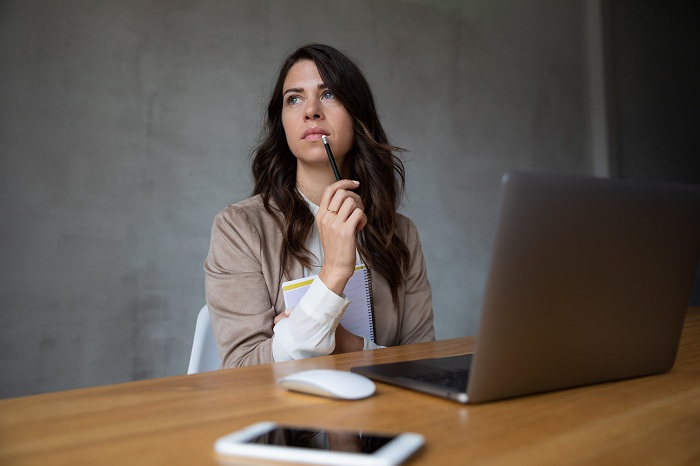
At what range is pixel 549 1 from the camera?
14.4 feet

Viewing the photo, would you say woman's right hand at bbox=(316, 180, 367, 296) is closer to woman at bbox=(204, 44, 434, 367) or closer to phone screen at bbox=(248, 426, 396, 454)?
woman at bbox=(204, 44, 434, 367)

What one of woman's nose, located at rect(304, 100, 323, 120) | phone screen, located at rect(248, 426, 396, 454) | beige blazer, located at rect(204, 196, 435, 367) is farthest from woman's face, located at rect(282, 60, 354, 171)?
phone screen, located at rect(248, 426, 396, 454)

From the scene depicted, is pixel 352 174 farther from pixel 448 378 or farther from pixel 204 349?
pixel 448 378

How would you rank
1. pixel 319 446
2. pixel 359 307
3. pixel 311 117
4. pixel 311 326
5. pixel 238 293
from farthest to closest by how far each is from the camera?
pixel 311 117
pixel 359 307
pixel 238 293
pixel 311 326
pixel 319 446

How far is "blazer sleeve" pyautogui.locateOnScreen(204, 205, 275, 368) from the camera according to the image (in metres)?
1.28

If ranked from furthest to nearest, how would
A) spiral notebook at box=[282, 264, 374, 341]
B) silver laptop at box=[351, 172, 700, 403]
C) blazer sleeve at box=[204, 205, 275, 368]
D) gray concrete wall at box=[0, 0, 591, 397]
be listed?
gray concrete wall at box=[0, 0, 591, 397], spiral notebook at box=[282, 264, 374, 341], blazer sleeve at box=[204, 205, 275, 368], silver laptop at box=[351, 172, 700, 403]

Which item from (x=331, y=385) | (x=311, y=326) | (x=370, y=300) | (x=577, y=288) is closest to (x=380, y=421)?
(x=331, y=385)

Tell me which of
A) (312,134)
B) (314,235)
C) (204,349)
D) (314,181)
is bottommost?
(204,349)

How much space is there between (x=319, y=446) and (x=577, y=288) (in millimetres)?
334

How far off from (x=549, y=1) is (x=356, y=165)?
10.8ft

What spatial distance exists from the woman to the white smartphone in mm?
Answer: 651

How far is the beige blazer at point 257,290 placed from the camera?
1300 millimetres

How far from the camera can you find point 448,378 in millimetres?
727

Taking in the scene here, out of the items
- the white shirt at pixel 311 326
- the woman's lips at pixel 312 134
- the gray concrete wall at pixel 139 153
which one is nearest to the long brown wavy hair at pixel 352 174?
the woman's lips at pixel 312 134
